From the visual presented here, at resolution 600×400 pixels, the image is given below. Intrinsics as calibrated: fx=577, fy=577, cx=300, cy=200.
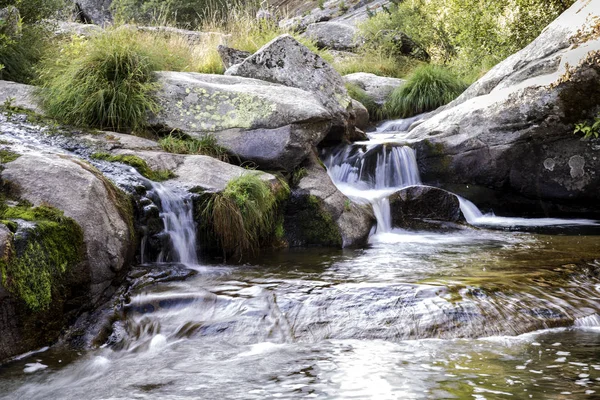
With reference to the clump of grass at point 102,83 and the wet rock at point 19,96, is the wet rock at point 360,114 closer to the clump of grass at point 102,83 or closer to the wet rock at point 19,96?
the clump of grass at point 102,83

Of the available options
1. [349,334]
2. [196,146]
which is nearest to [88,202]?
[349,334]

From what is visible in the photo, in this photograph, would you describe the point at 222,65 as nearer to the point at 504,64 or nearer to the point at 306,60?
the point at 306,60

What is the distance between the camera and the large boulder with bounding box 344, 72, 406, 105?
40.9 feet

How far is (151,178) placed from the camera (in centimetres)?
571

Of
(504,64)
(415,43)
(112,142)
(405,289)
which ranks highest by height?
(415,43)

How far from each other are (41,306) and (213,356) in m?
1.14

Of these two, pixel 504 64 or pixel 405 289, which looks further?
pixel 504 64

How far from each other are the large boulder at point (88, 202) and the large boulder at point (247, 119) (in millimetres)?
2372

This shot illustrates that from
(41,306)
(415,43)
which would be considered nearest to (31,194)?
(41,306)

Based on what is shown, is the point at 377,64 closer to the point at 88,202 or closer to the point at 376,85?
the point at 376,85

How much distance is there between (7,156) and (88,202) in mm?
988

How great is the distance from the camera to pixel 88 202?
435 cm

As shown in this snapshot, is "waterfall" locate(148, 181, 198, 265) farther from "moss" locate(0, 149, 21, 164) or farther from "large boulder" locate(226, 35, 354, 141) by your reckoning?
"large boulder" locate(226, 35, 354, 141)

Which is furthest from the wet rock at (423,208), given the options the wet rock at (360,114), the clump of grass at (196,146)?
the wet rock at (360,114)
